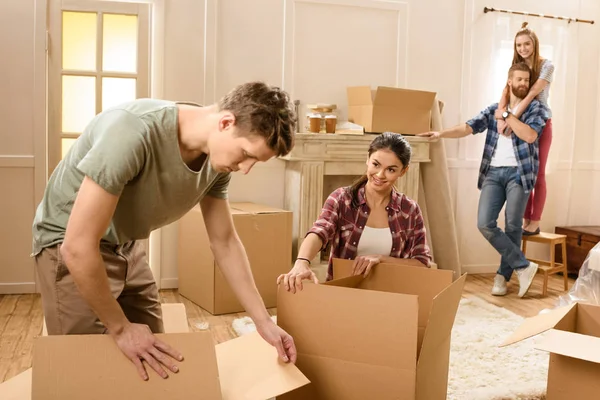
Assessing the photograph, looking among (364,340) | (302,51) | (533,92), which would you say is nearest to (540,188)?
(533,92)

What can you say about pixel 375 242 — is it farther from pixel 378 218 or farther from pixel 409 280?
pixel 409 280

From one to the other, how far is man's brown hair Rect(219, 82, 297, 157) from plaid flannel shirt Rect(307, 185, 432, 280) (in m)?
0.97

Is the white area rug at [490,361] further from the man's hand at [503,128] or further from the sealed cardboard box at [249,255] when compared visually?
the man's hand at [503,128]

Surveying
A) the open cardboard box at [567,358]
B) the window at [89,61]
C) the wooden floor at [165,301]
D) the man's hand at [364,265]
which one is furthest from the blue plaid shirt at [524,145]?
the man's hand at [364,265]

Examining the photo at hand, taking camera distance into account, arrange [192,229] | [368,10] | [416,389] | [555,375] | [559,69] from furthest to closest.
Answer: [559,69]
[368,10]
[192,229]
[555,375]
[416,389]

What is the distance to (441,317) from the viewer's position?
65.1 inches

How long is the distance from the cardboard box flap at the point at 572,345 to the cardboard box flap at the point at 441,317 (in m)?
0.24

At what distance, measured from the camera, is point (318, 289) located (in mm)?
1628

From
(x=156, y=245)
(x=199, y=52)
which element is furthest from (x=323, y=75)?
(x=156, y=245)

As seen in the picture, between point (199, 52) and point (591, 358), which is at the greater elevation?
point (199, 52)

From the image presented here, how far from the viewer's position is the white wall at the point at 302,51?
4.15 metres

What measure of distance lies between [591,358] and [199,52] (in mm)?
3211

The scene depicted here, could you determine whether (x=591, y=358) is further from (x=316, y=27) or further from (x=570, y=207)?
(x=570, y=207)

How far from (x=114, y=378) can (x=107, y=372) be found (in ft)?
0.06
